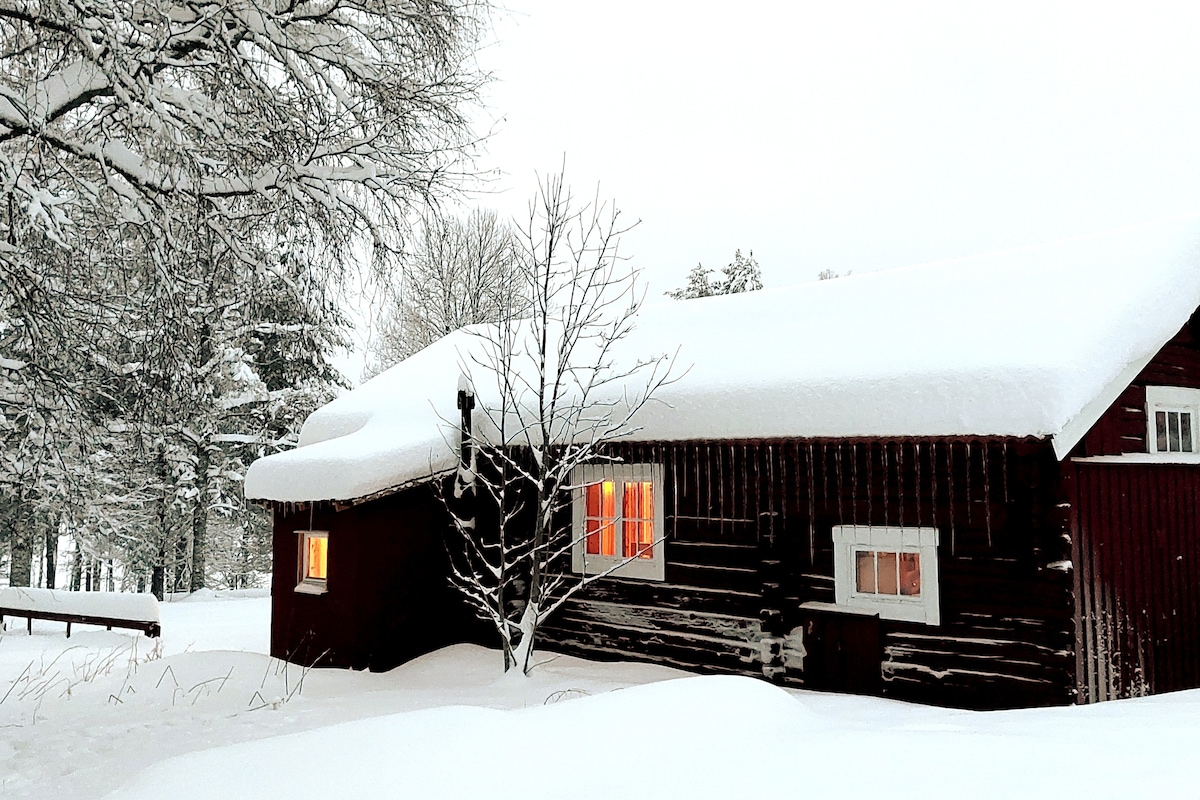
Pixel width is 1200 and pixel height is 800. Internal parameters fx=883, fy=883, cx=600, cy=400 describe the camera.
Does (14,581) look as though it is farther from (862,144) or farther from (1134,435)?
(862,144)

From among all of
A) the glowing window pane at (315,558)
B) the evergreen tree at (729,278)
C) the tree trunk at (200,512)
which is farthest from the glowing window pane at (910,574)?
the evergreen tree at (729,278)

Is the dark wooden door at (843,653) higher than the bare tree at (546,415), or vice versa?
the bare tree at (546,415)

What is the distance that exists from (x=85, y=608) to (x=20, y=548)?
815cm

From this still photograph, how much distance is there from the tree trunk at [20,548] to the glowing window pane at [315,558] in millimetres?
11825

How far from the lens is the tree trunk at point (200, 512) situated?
2083cm

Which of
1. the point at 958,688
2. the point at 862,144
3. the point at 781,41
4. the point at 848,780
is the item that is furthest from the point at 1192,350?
the point at 862,144

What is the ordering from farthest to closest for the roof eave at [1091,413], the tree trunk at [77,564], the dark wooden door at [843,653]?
1. the tree trunk at [77,564]
2. the dark wooden door at [843,653]
3. the roof eave at [1091,413]

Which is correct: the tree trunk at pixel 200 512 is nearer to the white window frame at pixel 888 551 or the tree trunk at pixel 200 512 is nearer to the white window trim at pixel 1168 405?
the white window frame at pixel 888 551

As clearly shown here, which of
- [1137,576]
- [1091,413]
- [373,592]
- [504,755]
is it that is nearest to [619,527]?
[373,592]

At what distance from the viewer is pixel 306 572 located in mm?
10836

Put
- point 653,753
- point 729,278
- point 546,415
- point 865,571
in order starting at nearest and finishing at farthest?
point 653,753 < point 865,571 < point 546,415 < point 729,278

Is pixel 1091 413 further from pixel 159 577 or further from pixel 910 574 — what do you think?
pixel 159 577

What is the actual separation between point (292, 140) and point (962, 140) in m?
80.9

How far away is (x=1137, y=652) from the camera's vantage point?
7.58 meters
